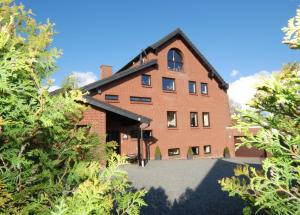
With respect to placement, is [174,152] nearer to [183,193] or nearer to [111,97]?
[111,97]

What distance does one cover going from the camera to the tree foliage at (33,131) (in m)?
3.16

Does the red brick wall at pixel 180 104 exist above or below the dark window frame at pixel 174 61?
below

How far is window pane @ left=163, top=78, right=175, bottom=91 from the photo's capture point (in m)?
25.0

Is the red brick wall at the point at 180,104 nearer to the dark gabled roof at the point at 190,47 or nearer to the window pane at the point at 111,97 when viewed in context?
the window pane at the point at 111,97

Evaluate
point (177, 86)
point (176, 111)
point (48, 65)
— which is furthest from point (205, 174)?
point (48, 65)

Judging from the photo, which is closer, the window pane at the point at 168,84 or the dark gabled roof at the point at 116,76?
the dark gabled roof at the point at 116,76

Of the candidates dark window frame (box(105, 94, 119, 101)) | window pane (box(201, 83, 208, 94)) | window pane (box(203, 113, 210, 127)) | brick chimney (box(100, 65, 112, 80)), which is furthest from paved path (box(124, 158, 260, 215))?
window pane (box(201, 83, 208, 94))

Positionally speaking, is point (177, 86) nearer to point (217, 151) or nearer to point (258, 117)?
point (217, 151)

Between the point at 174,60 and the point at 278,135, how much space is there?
903 inches

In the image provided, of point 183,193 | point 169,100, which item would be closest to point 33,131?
point 183,193

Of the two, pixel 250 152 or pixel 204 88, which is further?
pixel 250 152

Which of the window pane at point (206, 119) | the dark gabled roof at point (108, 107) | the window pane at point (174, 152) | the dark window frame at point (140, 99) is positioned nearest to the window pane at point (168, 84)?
the dark window frame at point (140, 99)

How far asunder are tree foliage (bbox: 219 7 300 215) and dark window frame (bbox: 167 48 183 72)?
21615 mm

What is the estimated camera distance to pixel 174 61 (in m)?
26.3
